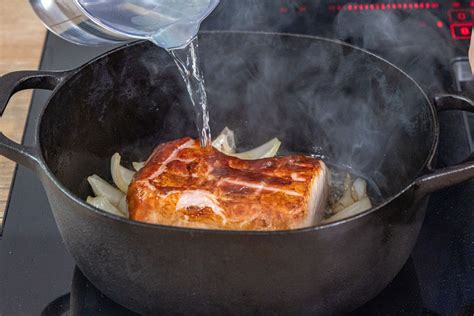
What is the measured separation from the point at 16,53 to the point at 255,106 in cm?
80

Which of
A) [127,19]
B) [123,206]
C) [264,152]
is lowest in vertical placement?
[123,206]

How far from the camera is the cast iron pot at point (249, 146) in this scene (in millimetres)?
1150

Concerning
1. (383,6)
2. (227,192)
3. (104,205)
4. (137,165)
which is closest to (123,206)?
(104,205)

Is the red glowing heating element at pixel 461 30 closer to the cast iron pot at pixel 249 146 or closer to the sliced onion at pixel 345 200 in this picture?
the cast iron pot at pixel 249 146

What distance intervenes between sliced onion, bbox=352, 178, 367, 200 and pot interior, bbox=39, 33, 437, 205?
45 mm

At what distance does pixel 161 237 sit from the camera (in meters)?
1.12

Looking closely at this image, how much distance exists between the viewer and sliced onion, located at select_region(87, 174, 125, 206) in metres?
1.63

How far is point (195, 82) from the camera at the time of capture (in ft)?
5.62

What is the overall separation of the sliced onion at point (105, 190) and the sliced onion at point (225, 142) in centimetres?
27

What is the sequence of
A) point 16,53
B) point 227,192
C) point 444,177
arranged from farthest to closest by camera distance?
point 16,53, point 227,192, point 444,177

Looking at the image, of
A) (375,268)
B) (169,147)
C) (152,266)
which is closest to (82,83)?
(169,147)

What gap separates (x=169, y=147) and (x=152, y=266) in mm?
464

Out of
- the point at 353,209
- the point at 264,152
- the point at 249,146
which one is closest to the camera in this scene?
the point at 353,209

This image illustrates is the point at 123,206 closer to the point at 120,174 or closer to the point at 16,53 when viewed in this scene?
the point at 120,174
